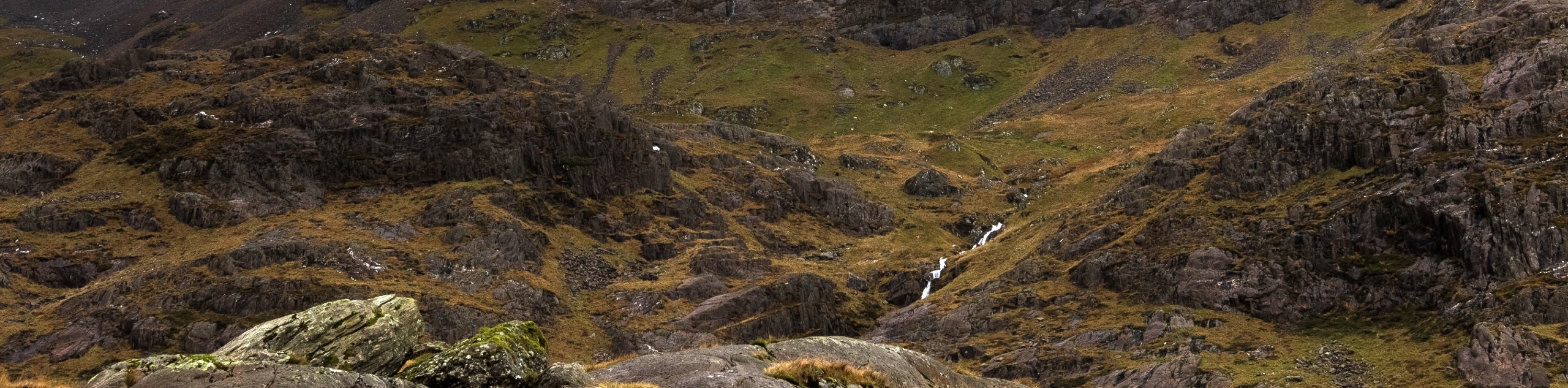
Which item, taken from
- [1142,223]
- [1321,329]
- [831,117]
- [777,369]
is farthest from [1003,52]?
[777,369]

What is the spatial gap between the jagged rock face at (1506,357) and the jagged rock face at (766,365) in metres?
27.2

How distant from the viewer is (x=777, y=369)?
2705 cm

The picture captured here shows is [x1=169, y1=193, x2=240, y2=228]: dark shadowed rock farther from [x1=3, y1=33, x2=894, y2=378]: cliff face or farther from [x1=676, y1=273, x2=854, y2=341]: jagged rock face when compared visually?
[x1=676, y1=273, x2=854, y2=341]: jagged rock face

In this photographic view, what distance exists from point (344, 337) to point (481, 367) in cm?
436

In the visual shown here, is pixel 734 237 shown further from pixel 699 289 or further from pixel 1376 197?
pixel 1376 197

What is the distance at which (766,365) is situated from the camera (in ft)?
93.0

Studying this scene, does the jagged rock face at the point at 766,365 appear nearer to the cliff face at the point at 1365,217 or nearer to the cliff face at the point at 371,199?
the cliff face at the point at 1365,217

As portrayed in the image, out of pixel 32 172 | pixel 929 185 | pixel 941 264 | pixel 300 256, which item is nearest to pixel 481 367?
pixel 300 256

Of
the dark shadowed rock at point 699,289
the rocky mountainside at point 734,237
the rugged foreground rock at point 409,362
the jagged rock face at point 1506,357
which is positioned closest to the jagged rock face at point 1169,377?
the rocky mountainside at point 734,237

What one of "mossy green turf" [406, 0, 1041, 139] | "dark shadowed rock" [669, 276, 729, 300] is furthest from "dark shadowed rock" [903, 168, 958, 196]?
"mossy green turf" [406, 0, 1041, 139]

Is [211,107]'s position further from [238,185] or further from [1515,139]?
[1515,139]

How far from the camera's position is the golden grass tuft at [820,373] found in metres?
26.7

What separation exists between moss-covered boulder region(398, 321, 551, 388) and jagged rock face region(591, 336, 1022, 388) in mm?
2044

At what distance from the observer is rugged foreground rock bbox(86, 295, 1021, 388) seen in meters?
22.2
